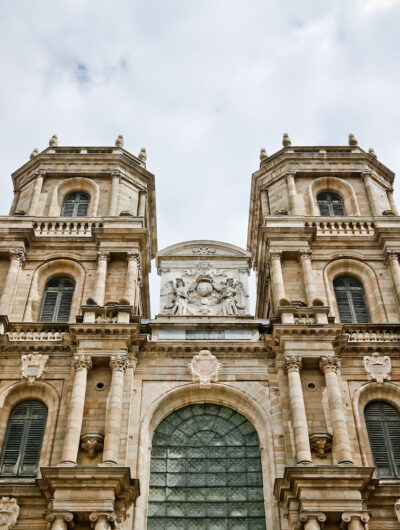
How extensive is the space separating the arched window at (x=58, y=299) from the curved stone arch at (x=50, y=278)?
0.17m

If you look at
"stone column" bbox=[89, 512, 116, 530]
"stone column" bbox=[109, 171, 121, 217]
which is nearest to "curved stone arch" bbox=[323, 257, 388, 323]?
"stone column" bbox=[109, 171, 121, 217]

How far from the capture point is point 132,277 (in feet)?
81.9

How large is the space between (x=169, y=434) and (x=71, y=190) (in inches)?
483

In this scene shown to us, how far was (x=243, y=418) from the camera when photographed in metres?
21.7

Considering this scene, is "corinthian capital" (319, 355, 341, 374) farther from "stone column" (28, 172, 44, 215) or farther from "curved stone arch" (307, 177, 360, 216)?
"stone column" (28, 172, 44, 215)

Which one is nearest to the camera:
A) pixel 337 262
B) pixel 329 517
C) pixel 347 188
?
pixel 329 517

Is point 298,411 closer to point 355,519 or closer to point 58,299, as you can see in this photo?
point 355,519

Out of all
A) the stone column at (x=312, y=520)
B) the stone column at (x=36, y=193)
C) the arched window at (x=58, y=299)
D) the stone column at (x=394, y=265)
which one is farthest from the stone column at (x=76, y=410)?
Answer: the stone column at (x=394, y=265)

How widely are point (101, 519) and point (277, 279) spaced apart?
10464 mm

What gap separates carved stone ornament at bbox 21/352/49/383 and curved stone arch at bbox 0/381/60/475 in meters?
0.18

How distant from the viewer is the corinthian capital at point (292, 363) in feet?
69.5

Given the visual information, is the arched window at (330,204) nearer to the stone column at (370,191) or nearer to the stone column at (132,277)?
the stone column at (370,191)

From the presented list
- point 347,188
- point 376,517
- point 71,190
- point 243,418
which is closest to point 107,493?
point 243,418

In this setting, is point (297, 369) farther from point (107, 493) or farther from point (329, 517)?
point (107, 493)
